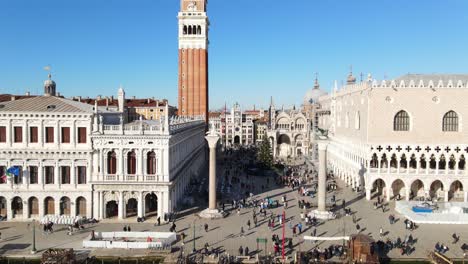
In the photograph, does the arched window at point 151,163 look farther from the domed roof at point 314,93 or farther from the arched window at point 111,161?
the domed roof at point 314,93

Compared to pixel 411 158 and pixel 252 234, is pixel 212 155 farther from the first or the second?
pixel 411 158

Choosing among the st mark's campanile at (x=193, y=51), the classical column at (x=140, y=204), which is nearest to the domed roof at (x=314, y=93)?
the st mark's campanile at (x=193, y=51)

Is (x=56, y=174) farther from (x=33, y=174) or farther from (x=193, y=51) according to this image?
(x=193, y=51)

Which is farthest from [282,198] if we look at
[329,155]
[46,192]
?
[329,155]

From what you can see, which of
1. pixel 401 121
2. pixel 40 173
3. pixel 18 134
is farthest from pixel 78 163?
pixel 401 121

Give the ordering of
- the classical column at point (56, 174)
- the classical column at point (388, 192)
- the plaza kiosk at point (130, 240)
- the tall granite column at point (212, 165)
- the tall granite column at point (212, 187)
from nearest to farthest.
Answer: the plaza kiosk at point (130, 240) → the classical column at point (56, 174) → the tall granite column at point (212, 187) → the tall granite column at point (212, 165) → the classical column at point (388, 192)

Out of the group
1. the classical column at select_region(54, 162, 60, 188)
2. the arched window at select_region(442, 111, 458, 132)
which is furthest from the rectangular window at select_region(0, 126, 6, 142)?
the arched window at select_region(442, 111, 458, 132)
